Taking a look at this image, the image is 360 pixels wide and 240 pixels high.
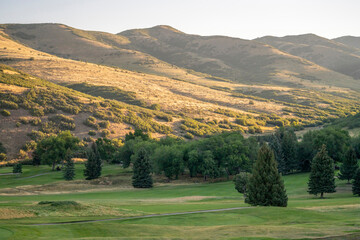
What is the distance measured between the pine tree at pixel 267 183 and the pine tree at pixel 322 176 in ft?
48.5

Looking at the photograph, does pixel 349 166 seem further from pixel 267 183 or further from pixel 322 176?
pixel 267 183

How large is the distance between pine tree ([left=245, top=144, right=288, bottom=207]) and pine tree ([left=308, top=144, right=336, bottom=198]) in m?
14.8

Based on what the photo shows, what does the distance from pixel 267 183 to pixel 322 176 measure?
16.4 m

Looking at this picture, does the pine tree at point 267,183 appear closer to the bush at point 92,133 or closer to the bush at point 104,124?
the bush at point 92,133

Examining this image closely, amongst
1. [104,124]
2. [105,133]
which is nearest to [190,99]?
[104,124]

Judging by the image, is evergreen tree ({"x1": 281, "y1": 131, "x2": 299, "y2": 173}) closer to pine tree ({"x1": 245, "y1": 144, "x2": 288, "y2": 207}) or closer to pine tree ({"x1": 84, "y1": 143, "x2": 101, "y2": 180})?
pine tree ({"x1": 84, "y1": 143, "x2": 101, "y2": 180})

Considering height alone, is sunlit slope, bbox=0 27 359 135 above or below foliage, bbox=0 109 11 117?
above

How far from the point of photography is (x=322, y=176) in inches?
1921

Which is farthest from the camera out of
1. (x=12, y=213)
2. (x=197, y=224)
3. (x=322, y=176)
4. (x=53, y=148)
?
(x=53, y=148)

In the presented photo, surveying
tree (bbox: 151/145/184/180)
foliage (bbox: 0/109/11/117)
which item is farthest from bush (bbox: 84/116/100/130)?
tree (bbox: 151/145/184/180)

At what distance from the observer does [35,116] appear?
105m

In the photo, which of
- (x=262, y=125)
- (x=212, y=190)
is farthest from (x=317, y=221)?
(x=262, y=125)

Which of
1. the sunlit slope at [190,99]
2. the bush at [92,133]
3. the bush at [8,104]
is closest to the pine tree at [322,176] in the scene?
the bush at [92,133]

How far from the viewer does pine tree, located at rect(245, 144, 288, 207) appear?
35562 mm
